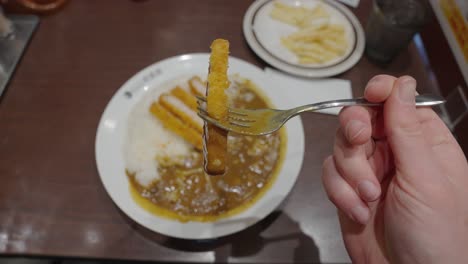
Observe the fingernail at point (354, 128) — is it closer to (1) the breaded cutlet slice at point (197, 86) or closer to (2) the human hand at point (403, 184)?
(2) the human hand at point (403, 184)

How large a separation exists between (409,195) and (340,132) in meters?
0.25

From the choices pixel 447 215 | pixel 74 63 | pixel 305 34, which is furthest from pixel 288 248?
pixel 74 63

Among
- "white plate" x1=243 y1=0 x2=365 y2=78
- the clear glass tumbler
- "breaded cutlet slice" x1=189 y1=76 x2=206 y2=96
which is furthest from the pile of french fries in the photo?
"breaded cutlet slice" x1=189 y1=76 x2=206 y2=96

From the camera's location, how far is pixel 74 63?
5.13 feet

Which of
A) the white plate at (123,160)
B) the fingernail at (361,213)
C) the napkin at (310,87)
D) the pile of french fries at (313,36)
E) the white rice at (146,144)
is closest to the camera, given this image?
the fingernail at (361,213)

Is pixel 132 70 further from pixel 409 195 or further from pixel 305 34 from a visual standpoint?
pixel 409 195

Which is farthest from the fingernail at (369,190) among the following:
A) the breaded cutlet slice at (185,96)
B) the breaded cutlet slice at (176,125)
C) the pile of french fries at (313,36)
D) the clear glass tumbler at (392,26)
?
the clear glass tumbler at (392,26)

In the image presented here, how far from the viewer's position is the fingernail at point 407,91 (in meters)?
0.79

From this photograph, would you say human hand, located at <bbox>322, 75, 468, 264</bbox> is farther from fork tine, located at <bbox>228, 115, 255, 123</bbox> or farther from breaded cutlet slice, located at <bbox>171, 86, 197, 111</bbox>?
breaded cutlet slice, located at <bbox>171, 86, 197, 111</bbox>

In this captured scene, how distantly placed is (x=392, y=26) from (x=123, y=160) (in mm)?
1345

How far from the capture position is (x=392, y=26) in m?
1.52

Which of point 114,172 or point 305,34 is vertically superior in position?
point 305,34

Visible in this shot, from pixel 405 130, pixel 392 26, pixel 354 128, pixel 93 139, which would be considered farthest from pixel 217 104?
pixel 392 26

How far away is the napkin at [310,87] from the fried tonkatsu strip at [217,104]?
690mm
